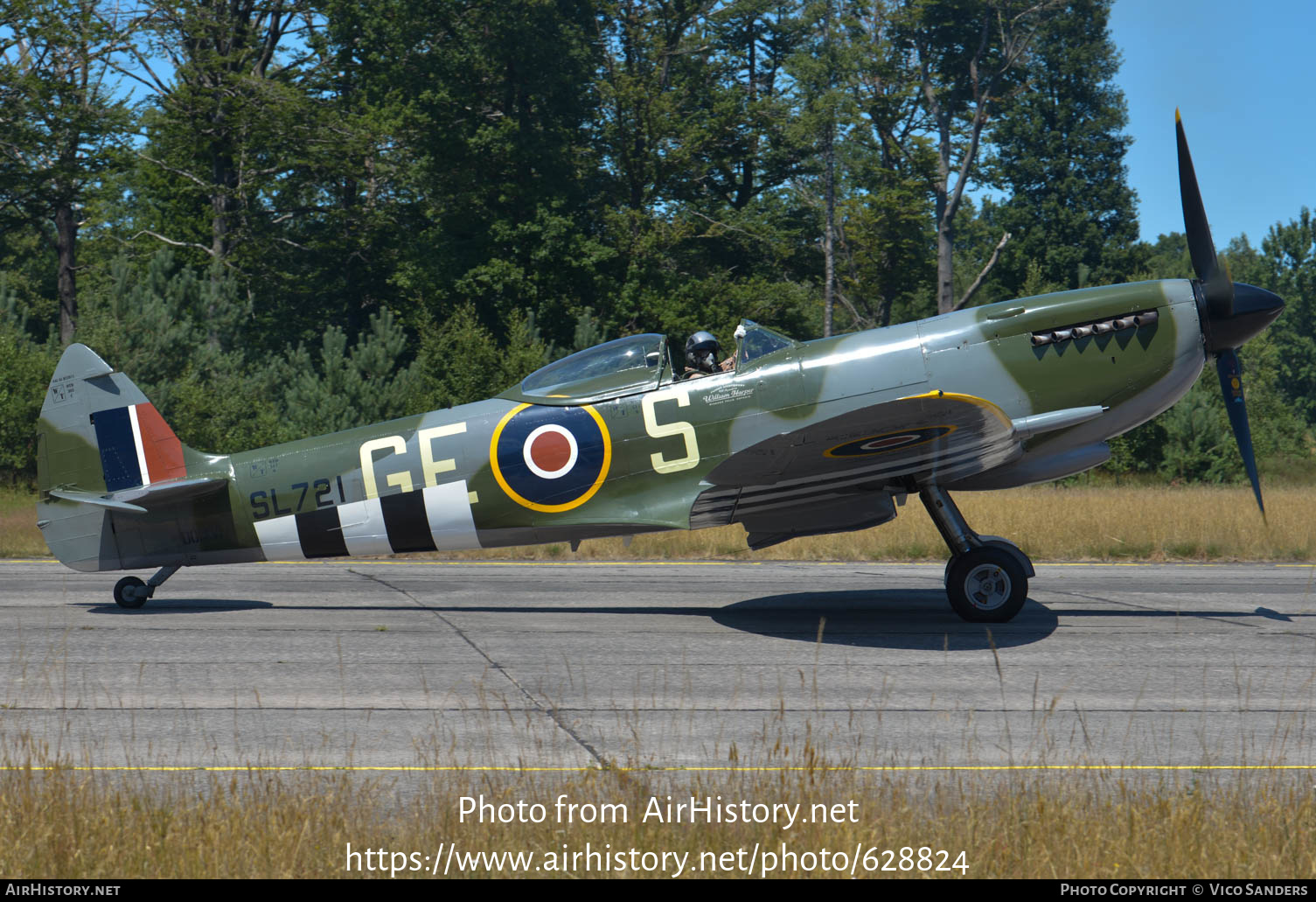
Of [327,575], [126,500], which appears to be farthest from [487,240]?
[126,500]

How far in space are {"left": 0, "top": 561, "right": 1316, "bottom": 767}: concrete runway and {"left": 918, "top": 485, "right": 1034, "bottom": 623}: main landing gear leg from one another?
0.83 ft

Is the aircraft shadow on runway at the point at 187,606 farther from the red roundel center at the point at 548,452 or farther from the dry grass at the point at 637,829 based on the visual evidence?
the dry grass at the point at 637,829

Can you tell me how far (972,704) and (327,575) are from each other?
29.2ft

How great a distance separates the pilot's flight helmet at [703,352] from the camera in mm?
9750

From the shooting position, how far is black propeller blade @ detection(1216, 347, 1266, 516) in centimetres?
979

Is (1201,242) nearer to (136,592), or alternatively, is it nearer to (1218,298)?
(1218,298)

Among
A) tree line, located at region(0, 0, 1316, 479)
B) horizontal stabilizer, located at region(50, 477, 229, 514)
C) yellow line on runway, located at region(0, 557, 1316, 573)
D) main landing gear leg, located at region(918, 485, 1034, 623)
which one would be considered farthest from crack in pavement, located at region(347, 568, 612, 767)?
tree line, located at region(0, 0, 1316, 479)

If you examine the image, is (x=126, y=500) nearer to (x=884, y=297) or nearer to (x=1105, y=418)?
(x=1105, y=418)

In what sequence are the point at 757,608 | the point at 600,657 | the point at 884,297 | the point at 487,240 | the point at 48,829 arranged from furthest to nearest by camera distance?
the point at 884,297, the point at 487,240, the point at 757,608, the point at 600,657, the point at 48,829

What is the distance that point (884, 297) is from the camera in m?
45.2

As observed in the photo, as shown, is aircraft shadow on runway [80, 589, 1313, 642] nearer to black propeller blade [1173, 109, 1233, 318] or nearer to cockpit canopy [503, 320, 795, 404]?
cockpit canopy [503, 320, 795, 404]

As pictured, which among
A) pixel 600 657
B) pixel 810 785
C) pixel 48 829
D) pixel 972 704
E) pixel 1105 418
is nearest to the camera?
pixel 48 829

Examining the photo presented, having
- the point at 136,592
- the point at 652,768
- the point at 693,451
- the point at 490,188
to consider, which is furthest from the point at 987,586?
the point at 490,188

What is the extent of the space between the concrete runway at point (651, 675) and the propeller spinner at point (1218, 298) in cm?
234
